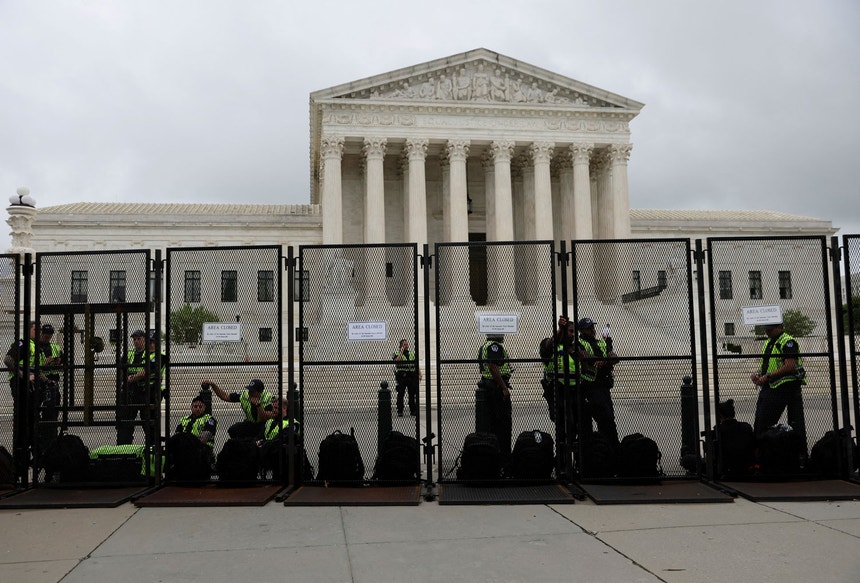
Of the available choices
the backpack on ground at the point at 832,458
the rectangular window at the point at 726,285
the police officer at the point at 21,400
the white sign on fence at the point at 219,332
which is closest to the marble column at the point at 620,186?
the rectangular window at the point at 726,285

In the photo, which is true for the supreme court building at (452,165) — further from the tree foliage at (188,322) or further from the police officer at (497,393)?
the police officer at (497,393)

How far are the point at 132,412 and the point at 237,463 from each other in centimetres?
217

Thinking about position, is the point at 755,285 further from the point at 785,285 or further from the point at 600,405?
the point at 600,405

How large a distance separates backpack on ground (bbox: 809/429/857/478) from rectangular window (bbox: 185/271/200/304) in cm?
793

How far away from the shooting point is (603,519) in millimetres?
7039

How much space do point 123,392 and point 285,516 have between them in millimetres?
3381

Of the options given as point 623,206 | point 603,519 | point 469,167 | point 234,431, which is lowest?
point 603,519

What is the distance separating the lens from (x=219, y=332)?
8.75 m

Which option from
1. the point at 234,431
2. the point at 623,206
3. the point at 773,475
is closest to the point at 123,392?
the point at 234,431

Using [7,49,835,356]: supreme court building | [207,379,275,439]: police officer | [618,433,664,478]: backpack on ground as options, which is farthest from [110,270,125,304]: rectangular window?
[7,49,835,356]: supreme court building

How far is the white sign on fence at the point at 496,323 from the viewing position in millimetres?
8469

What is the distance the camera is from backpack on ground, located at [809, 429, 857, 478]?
8602 mm

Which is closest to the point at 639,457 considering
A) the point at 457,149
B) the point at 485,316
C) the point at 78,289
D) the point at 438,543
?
the point at 485,316

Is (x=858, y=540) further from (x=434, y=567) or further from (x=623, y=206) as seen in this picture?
(x=623, y=206)
